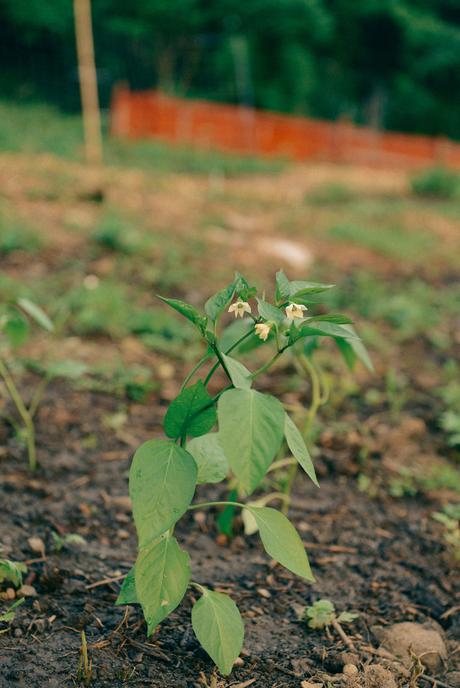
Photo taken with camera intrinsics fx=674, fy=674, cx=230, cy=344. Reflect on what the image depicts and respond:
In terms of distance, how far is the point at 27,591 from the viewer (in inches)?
61.4

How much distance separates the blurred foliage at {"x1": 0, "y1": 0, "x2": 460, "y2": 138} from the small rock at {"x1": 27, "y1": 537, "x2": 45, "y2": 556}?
19663 mm

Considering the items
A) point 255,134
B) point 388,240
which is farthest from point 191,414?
point 255,134

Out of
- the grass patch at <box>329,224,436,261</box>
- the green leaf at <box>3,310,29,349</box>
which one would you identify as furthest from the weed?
the green leaf at <box>3,310,29,349</box>

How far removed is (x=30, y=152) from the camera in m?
9.42

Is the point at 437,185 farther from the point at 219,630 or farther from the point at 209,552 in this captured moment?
the point at 219,630

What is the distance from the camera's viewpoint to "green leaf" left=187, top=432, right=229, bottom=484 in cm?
141

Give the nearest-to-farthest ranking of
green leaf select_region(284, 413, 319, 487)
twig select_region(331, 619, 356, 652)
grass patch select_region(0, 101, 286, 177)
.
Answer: green leaf select_region(284, 413, 319, 487), twig select_region(331, 619, 356, 652), grass patch select_region(0, 101, 286, 177)

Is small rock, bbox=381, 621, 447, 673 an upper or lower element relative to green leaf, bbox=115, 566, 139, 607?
lower

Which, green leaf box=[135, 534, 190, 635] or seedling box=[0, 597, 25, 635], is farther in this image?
seedling box=[0, 597, 25, 635]

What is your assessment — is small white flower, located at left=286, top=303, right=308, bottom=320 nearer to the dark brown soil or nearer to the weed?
the dark brown soil

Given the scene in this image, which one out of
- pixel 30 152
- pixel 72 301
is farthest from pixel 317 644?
pixel 30 152

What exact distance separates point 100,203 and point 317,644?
201 inches

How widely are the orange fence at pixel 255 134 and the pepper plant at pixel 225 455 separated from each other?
13793 mm

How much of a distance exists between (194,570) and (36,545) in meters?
0.42
